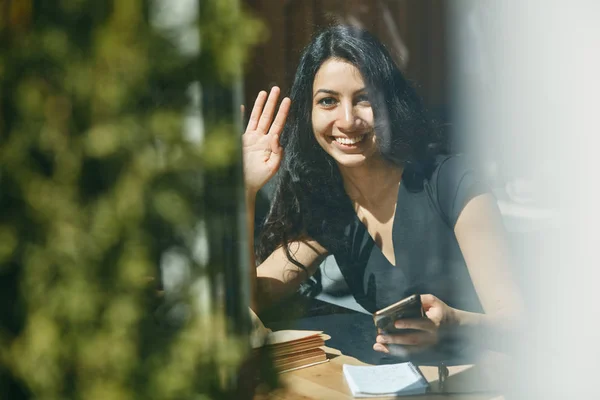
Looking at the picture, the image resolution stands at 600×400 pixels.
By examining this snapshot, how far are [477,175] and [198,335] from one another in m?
1.58

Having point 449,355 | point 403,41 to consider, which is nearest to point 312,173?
point 403,41

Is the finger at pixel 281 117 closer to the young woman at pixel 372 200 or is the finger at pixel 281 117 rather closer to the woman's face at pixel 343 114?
the young woman at pixel 372 200

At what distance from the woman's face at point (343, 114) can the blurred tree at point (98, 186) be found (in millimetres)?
1227

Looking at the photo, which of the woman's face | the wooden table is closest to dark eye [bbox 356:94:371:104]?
the woman's face

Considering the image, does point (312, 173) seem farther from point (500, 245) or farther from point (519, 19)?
point (519, 19)

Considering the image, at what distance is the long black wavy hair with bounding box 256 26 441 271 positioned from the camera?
308 centimetres

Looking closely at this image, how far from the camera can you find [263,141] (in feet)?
10.8

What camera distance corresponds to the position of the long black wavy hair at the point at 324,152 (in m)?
3.08

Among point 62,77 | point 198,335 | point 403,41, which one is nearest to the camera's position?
point 62,77

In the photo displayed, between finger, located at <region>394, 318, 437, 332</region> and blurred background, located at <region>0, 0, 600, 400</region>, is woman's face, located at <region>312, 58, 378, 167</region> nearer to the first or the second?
finger, located at <region>394, 318, 437, 332</region>

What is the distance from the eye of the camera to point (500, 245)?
3.07 m

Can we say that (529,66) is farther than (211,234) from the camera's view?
Yes

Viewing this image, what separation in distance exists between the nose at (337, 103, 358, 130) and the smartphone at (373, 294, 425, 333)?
79 centimetres

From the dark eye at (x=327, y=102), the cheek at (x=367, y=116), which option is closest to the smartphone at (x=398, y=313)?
the cheek at (x=367, y=116)
